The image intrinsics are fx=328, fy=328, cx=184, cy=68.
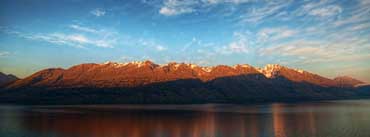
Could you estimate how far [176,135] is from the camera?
74.1 m

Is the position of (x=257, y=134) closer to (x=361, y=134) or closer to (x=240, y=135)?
(x=240, y=135)

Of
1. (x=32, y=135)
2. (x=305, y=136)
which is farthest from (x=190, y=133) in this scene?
(x=32, y=135)

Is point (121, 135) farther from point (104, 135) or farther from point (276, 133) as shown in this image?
point (276, 133)

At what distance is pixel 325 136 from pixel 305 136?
4112 millimetres

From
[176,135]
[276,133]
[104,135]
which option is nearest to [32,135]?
[104,135]

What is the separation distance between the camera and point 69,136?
70.4 metres

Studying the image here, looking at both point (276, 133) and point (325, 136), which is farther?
point (276, 133)

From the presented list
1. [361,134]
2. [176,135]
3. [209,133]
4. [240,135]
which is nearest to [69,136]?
[176,135]

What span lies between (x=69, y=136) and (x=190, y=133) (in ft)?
88.8

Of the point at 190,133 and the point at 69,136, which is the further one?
the point at 190,133

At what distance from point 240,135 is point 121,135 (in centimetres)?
2650

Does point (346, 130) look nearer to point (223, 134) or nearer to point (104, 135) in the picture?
point (223, 134)

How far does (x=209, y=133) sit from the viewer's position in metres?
76.7

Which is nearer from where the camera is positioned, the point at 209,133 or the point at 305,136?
the point at 305,136
